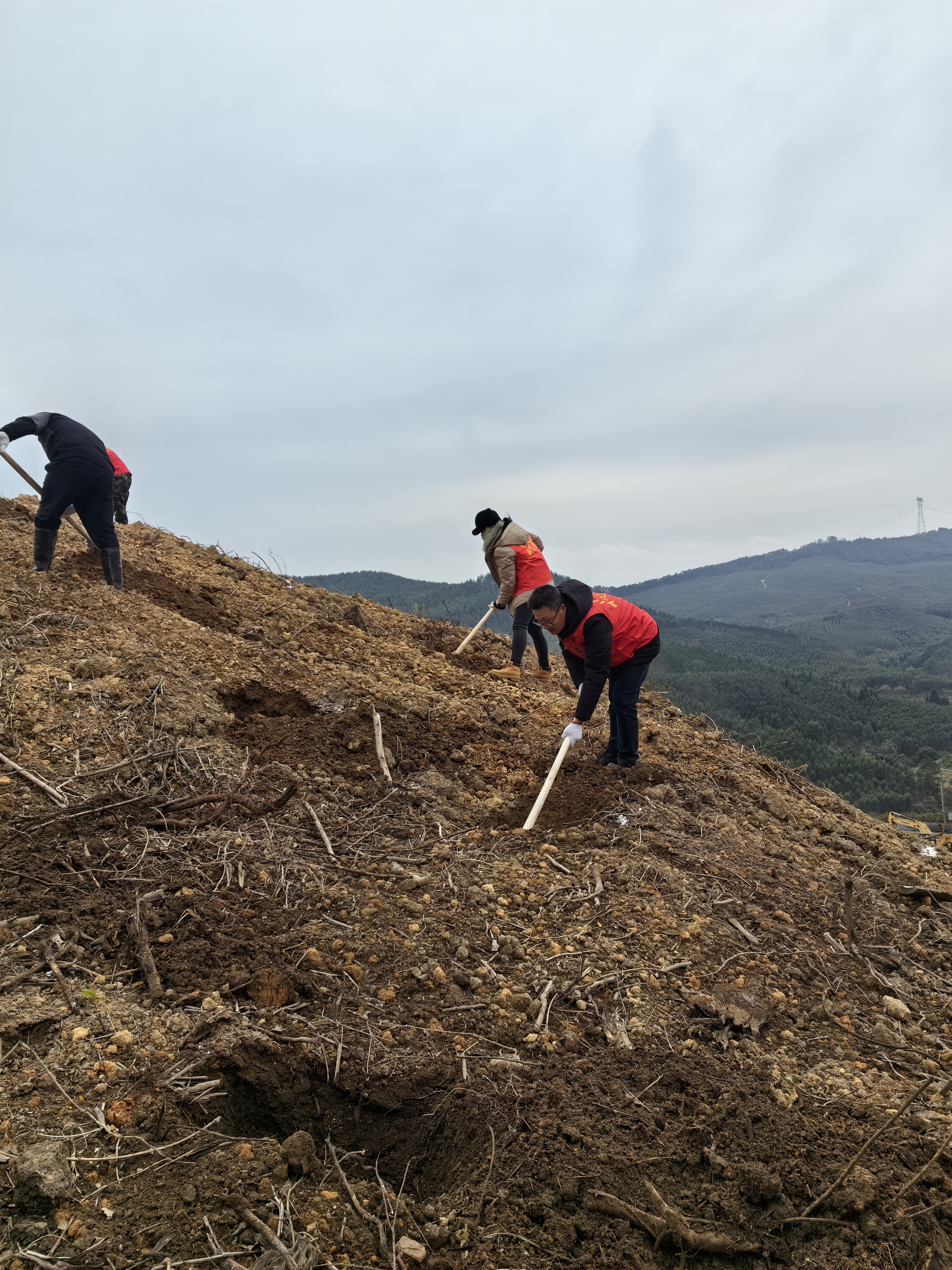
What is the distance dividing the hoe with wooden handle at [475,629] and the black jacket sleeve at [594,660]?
3109 millimetres

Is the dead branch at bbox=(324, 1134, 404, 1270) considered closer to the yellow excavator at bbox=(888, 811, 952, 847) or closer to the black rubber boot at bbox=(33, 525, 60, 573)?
the black rubber boot at bbox=(33, 525, 60, 573)

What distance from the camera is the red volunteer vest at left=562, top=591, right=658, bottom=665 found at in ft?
16.0

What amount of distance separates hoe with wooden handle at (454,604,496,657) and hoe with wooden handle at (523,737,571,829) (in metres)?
3.32

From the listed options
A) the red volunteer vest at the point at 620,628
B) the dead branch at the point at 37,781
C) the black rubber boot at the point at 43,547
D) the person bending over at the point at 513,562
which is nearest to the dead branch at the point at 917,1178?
the red volunteer vest at the point at 620,628

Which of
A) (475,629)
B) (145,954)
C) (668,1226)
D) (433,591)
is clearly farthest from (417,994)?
(433,591)

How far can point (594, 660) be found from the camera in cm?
474

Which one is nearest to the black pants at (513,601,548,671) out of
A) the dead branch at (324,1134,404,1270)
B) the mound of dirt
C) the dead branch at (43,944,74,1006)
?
the mound of dirt

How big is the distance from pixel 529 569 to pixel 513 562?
0.64ft

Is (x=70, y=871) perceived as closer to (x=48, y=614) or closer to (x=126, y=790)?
(x=126, y=790)

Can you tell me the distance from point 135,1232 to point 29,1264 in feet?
0.68

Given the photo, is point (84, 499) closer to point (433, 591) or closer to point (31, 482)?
point (31, 482)

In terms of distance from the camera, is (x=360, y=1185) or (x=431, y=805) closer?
(x=360, y=1185)

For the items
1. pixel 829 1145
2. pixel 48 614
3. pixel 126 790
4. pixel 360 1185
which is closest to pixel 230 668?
pixel 48 614

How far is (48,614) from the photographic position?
4969 mm
